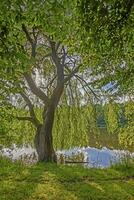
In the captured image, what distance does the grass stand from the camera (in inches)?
415

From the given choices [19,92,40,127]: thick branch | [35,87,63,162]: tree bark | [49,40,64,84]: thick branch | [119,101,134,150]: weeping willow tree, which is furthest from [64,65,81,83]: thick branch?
[119,101,134,150]: weeping willow tree

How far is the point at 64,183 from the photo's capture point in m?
12.1

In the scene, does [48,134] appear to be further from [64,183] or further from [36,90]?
[64,183]

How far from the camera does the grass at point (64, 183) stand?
10.5 metres

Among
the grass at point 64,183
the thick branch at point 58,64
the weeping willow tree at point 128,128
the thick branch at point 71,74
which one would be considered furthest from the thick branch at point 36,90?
the grass at point 64,183

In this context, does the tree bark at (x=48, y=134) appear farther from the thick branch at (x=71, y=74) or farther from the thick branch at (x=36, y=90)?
the thick branch at (x=71, y=74)

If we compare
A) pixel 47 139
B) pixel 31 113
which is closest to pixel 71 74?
pixel 31 113

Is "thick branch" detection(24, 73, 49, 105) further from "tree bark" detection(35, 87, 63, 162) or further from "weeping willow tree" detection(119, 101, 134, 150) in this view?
"weeping willow tree" detection(119, 101, 134, 150)

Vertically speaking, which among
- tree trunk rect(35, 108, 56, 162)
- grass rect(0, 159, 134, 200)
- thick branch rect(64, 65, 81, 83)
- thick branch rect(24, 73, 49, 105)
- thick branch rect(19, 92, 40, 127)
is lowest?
grass rect(0, 159, 134, 200)

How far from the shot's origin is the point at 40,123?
61.1 feet

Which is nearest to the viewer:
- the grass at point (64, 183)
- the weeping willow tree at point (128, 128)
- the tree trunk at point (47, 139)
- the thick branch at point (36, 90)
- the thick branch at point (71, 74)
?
the grass at point (64, 183)

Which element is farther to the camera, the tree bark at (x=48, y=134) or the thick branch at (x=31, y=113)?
the thick branch at (x=31, y=113)

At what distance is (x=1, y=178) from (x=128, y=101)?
8334 mm

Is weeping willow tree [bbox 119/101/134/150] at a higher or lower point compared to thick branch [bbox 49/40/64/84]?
lower
